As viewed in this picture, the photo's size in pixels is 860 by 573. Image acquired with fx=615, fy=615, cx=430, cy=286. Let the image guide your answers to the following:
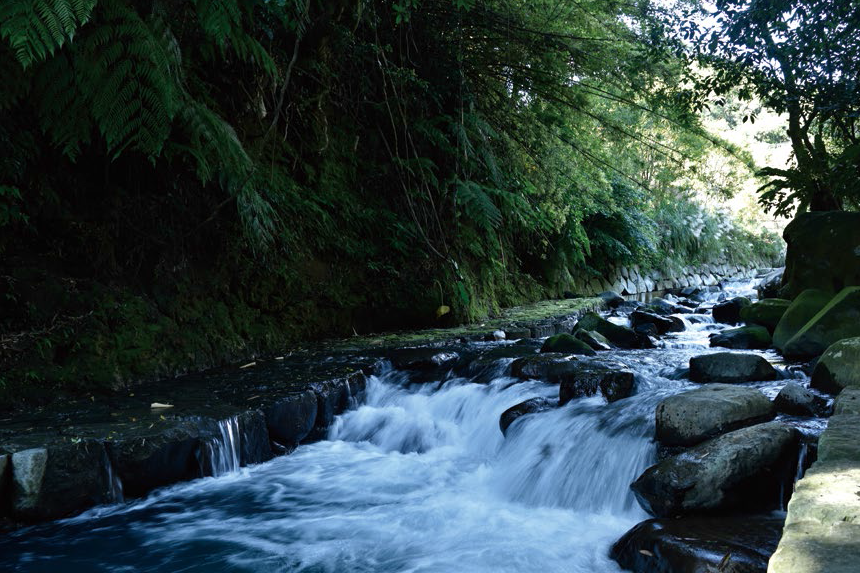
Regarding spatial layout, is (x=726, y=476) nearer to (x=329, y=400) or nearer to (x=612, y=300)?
(x=329, y=400)

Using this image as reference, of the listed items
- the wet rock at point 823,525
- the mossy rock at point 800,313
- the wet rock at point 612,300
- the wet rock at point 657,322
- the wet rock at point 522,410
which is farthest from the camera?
the wet rock at point 612,300

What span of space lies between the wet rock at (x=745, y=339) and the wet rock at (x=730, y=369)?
2300 mm

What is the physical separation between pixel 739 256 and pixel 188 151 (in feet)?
78.4

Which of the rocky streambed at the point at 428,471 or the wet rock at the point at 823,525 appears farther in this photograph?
the rocky streambed at the point at 428,471

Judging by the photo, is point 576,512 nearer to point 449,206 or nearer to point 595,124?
point 449,206

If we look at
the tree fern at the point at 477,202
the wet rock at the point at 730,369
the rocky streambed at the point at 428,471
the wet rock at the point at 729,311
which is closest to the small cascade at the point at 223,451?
the rocky streambed at the point at 428,471

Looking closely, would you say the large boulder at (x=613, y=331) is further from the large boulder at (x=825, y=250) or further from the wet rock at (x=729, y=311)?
the wet rock at (x=729, y=311)

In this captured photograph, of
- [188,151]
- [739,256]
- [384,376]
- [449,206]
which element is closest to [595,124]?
[449,206]

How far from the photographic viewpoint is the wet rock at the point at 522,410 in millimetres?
4840

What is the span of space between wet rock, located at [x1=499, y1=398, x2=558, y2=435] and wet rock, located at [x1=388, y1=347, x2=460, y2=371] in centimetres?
144

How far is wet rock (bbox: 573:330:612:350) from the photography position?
7.49m

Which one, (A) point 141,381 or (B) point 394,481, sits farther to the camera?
(A) point 141,381

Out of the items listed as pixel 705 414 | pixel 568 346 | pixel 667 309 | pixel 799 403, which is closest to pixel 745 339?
pixel 568 346

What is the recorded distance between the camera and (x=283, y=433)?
15.4 ft
